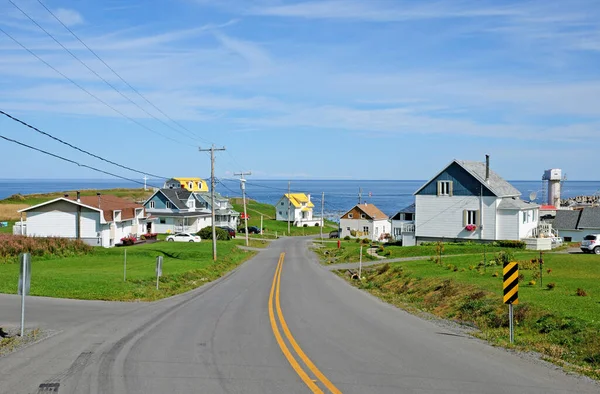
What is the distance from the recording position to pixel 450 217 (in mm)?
60594

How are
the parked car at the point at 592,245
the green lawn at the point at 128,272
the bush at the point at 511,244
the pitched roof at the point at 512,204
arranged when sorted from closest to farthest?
the green lawn at the point at 128,272 → the parked car at the point at 592,245 → the bush at the point at 511,244 → the pitched roof at the point at 512,204

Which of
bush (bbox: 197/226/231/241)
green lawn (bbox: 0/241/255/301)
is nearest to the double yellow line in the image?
green lawn (bbox: 0/241/255/301)

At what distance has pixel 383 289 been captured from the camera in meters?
33.1

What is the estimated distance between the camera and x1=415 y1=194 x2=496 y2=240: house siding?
2288 inches

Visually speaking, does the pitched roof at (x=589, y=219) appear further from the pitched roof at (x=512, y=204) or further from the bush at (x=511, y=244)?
the bush at (x=511, y=244)

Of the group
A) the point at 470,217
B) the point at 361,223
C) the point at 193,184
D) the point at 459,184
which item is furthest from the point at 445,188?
the point at 193,184

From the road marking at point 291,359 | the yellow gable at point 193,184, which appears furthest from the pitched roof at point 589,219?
the yellow gable at point 193,184

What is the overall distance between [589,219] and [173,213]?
2123 inches

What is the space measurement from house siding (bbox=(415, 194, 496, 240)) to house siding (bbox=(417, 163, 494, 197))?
0.43 metres

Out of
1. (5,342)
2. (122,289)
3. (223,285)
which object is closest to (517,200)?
(223,285)

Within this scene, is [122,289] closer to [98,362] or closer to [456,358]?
[98,362]

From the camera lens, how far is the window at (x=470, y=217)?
5900 centimetres

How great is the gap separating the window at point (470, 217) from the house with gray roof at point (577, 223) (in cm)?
1208

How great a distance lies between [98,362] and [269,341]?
4209 mm
